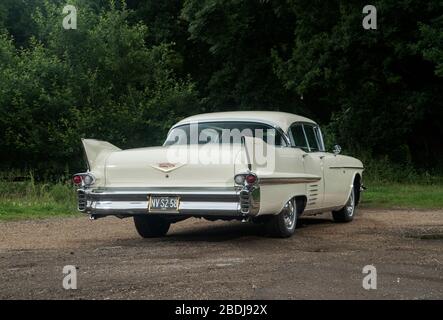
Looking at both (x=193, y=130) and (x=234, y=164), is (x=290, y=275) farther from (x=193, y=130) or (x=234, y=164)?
(x=193, y=130)

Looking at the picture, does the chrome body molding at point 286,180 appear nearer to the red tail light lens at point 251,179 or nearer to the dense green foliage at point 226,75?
the red tail light lens at point 251,179

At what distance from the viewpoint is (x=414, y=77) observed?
26.0m

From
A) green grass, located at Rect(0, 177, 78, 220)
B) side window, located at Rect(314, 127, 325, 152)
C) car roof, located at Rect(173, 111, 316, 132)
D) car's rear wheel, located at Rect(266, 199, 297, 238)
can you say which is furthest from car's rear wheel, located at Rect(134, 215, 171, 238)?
green grass, located at Rect(0, 177, 78, 220)

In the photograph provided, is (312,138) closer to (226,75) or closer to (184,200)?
(184,200)

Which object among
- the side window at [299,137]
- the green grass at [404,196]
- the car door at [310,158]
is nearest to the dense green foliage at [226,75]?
the green grass at [404,196]

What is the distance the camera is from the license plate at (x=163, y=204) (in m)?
8.58

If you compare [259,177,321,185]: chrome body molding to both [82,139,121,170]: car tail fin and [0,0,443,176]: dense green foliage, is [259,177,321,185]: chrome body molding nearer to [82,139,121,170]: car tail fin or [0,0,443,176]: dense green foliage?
[82,139,121,170]: car tail fin

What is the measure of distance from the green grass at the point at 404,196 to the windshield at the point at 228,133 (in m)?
6.14

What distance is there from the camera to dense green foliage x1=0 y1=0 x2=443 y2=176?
19.8 metres

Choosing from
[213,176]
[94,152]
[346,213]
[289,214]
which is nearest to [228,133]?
[289,214]

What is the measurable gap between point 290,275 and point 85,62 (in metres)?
16.2

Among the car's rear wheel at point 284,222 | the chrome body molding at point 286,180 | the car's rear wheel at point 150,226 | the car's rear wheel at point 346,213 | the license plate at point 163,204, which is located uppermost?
the chrome body molding at point 286,180

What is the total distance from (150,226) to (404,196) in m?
8.88

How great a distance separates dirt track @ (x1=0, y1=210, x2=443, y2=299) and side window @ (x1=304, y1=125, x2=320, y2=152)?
1.21 meters
